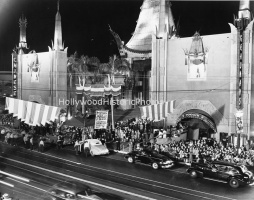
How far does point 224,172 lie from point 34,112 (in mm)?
12267

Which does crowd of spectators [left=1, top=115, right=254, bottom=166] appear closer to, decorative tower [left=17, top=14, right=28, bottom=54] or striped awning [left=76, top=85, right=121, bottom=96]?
striped awning [left=76, top=85, right=121, bottom=96]

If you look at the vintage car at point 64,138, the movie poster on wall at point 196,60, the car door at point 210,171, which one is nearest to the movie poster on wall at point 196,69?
the movie poster on wall at point 196,60

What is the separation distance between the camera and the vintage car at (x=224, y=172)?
15.9 metres

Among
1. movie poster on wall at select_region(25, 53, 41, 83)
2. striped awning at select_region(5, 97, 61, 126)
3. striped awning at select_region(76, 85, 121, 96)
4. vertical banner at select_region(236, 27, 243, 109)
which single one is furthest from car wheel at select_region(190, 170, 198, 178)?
movie poster on wall at select_region(25, 53, 41, 83)

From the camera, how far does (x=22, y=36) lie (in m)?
44.0

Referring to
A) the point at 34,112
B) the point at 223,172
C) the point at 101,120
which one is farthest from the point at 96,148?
the point at 223,172

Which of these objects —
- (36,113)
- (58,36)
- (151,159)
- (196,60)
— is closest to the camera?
(36,113)

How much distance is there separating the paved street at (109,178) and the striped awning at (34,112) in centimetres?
301

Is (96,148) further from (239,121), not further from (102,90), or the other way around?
(239,121)

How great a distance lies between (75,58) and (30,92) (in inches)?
349

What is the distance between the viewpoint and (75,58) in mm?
45188

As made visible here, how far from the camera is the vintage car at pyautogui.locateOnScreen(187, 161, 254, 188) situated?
1594 cm

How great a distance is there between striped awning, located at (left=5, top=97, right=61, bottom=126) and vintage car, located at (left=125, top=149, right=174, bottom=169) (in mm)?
6188

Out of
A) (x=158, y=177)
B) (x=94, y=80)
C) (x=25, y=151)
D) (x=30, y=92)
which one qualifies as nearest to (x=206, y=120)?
(x=158, y=177)
